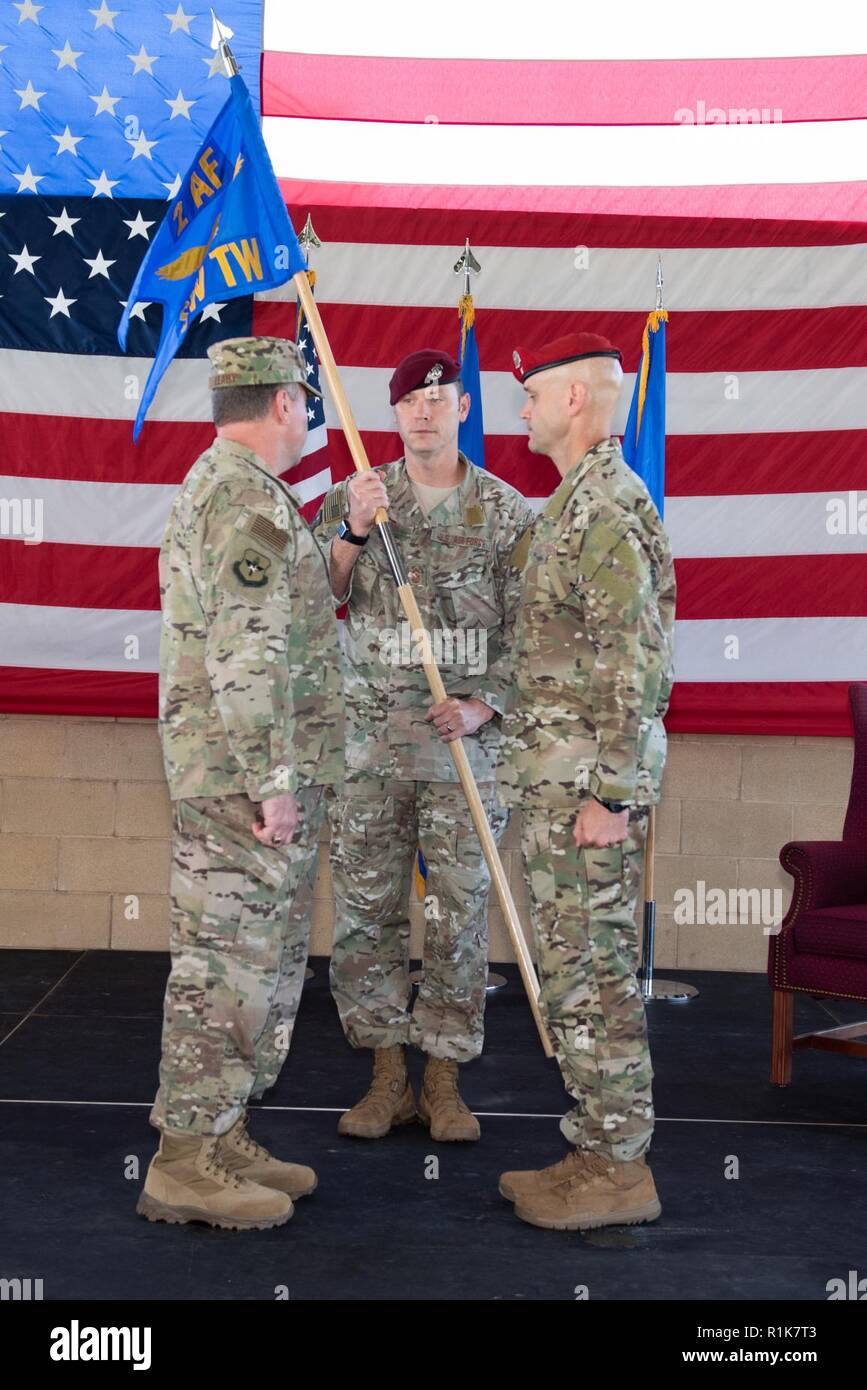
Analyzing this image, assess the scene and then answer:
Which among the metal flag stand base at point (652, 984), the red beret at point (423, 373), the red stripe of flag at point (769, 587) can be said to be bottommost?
the metal flag stand base at point (652, 984)

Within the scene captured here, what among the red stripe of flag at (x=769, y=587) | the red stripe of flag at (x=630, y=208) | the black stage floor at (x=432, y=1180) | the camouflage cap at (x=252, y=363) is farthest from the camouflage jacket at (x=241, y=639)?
the red stripe of flag at (x=630, y=208)

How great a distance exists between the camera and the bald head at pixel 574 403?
2559 millimetres

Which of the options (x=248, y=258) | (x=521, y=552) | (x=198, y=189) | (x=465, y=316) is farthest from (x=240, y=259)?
(x=465, y=316)

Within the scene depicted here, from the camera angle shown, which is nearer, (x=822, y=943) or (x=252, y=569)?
(x=252, y=569)

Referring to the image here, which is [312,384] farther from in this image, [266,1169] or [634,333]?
[266,1169]

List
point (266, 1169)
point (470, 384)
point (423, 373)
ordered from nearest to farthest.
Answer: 1. point (266, 1169)
2. point (423, 373)
3. point (470, 384)

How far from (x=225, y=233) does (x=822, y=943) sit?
2276 millimetres

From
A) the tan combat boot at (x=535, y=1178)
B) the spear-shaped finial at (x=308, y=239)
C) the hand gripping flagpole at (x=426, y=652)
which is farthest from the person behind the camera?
the spear-shaped finial at (x=308, y=239)

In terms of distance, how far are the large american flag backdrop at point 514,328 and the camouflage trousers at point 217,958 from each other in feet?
8.29

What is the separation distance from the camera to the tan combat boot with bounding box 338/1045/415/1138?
121 inches

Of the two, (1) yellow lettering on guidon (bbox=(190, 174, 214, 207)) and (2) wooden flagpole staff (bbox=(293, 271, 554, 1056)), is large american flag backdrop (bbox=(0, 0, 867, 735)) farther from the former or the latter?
(2) wooden flagpole staff (bbox=(293, 271, 554, 1056))

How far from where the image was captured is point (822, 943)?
364 cm

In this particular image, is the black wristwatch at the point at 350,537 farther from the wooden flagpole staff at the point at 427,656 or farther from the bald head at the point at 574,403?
the bald head at the point at 574,403

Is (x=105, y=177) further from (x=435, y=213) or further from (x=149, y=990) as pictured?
(x=149, y=990)
